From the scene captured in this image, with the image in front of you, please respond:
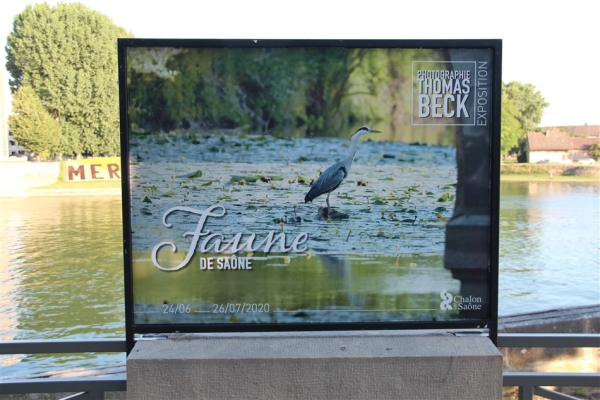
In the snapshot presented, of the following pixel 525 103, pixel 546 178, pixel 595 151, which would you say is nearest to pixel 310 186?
pixel 546 178

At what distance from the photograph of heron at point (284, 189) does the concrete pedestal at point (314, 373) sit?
197mm

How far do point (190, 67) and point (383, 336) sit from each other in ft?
5.54

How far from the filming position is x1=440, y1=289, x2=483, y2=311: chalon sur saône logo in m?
3.03

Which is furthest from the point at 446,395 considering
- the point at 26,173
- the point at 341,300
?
the point at 26,173

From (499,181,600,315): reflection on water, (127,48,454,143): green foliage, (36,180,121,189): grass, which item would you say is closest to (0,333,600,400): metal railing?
(127,48,454,143): green foliage

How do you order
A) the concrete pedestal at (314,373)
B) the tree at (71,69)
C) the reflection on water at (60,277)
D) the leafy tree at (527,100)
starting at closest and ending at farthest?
the concrete pedestal at (314,373)
the reflection on water at (60,277)
the tree at (71,69)
the leafy tree at (527,100)

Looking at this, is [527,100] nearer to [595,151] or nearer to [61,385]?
[595,151]

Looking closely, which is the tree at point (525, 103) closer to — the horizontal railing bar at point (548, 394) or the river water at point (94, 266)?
the river water at point (94, 266)

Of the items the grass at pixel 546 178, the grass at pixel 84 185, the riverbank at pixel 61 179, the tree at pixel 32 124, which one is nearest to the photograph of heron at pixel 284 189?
the riverbank at pixel 61 179

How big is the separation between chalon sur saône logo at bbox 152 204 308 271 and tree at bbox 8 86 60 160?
50152mm

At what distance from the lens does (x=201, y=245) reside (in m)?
2.97

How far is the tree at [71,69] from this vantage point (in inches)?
1955

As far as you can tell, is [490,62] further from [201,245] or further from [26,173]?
[26,173]

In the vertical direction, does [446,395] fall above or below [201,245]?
below
